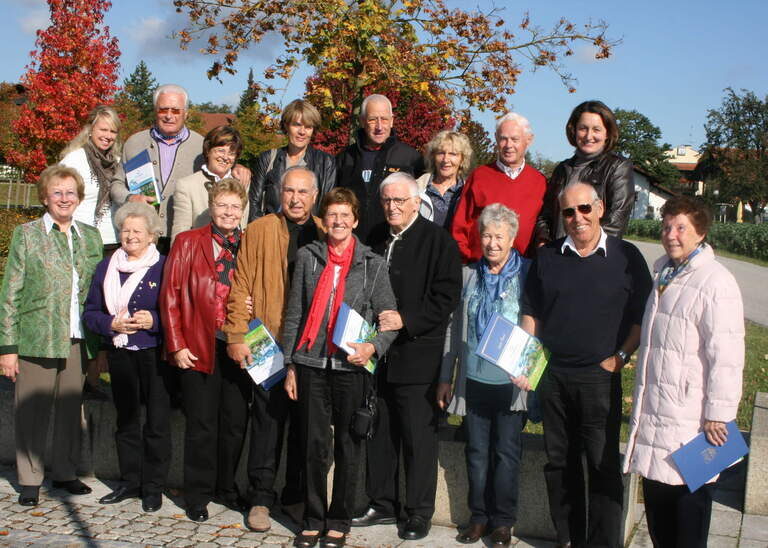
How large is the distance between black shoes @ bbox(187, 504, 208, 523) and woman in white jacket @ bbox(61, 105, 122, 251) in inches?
87.7

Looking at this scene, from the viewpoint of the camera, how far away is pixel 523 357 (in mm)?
4664

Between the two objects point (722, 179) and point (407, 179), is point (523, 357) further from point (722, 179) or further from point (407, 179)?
point (722, 179)

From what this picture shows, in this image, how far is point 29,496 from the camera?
5.64 m

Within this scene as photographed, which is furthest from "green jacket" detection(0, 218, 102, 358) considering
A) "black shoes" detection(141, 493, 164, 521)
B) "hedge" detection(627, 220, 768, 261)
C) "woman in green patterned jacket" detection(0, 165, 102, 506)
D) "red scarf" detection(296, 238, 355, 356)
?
"hedge" detection(627, 220, 768, 261)

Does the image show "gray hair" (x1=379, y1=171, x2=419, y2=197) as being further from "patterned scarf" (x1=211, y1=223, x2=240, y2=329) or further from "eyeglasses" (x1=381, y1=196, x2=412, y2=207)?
"patterned scarf" (x1=211, y1=223, x2=240, y2=329)

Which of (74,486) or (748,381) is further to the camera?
(748,381)

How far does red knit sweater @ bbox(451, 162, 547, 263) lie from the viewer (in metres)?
5.49

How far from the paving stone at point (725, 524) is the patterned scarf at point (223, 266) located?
3.52 metres

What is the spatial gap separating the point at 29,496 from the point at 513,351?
3550 millimetres

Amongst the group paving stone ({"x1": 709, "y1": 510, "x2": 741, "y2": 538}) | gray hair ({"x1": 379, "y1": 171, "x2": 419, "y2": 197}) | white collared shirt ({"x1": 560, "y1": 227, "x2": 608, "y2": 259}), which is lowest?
paving stone ({"x1": 709, "y1": 510, "x2": 741, "y2": 538})

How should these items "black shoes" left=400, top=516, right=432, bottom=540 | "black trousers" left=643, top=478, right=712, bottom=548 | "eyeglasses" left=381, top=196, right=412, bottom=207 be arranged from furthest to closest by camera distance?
"black shoes" left=400, top=516, right=432, bottom=540
"eyeglasses" left=381, top=196, right=412, bottom=207
"black trousers" left=643, top=478, right=712, bottom=548

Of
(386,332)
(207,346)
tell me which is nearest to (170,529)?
(207,346)

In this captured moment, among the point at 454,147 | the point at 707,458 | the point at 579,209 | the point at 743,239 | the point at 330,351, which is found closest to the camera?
the point at 707,458

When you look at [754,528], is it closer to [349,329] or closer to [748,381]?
[349,329]
